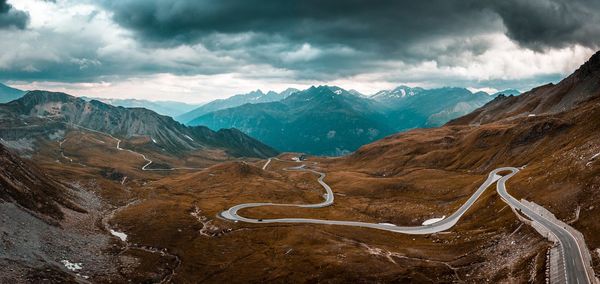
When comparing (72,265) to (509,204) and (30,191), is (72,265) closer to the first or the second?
(30,191)

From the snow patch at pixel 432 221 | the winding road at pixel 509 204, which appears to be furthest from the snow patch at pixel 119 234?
the snow patch at pixel 432 221

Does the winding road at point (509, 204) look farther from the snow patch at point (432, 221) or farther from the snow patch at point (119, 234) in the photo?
the snow patch at point (119, 234)

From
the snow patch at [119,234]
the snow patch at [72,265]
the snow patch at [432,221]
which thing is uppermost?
the snow patch at [72,265]

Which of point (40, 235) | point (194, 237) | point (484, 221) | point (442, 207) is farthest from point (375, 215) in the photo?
point (40, 235)

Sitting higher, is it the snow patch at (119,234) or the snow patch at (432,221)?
the snow patch at (119,234)

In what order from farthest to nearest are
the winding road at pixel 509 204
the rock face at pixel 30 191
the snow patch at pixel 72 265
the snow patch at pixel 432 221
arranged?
the snow patch at pixel 432 221 → the rock face at pixel 30 191 → the snow patch at pixel 72 265 → the winding road at pixel 509 204

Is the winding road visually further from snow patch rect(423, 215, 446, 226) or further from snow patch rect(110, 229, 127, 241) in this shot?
snow patch rect(110, 229, 127, 241)

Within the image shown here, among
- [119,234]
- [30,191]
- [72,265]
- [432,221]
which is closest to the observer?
[72,265]

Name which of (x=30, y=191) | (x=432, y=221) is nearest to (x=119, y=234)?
(x=30, y=191)

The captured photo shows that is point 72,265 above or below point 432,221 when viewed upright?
above
